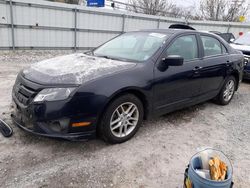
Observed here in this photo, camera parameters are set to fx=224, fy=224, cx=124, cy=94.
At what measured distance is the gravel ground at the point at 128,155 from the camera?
2.34 metres

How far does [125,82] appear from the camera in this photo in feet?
9.25

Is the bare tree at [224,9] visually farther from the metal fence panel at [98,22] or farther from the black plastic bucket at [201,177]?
the black plastic bucket at [201,177]

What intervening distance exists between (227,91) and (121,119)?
2.98 meters

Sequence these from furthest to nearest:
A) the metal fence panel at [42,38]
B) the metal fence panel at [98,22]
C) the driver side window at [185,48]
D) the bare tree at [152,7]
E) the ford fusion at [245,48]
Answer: the bare tree at [152,7], the metal fence panel at [98,22], the metal fence panel at [42,38], the ford fusion at [245,48], the driver side window at [185,48]

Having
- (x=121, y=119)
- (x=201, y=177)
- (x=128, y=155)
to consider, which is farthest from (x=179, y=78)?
(x=201, y=177)

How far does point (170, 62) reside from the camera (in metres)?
3.17

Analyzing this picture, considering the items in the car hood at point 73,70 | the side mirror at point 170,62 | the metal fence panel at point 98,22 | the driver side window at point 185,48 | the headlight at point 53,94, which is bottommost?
the headlight at point 53,94

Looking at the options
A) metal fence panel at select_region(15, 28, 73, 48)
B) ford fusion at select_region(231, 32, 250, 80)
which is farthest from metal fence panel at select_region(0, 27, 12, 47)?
ford fusion at select_region(231, 32, 250, 80)

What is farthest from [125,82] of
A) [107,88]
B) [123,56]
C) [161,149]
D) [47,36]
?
[47,36]

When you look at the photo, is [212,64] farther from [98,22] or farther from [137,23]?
[137,23]

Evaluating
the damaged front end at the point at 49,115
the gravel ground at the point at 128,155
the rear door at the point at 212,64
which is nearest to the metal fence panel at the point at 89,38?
the gravel ground at the point at 128,155

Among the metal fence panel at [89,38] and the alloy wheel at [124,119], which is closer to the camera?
the alloy wheel at [124,119]

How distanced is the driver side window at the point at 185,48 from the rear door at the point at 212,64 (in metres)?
0.24

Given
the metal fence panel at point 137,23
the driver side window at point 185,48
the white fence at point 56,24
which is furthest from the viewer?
the metal fence panel at point 137,23
